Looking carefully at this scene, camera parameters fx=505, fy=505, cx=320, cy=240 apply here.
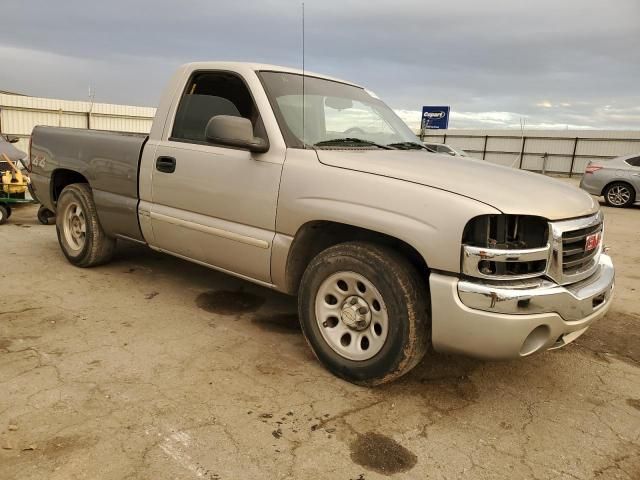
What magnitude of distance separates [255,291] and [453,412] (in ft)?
7.85

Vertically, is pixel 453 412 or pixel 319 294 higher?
pixel 319 294

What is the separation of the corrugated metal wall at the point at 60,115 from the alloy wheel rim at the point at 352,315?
1416 centimetres

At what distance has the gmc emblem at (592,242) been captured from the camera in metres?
2.87

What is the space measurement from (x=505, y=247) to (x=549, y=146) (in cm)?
2949

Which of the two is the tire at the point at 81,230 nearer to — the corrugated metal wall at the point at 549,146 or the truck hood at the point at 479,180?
the truck hood at the point at 479,180

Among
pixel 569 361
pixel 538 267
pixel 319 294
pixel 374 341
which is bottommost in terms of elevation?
pixel 569 361

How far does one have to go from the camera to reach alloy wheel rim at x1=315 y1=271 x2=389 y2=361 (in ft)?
9.50

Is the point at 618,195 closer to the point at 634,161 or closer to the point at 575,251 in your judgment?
the point at 634,161

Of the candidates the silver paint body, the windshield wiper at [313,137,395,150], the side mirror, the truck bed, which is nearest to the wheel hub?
the windshield wiper at [313,137,395,150]

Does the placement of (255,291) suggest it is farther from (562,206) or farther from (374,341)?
(562,206)

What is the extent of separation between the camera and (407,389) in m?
3.04

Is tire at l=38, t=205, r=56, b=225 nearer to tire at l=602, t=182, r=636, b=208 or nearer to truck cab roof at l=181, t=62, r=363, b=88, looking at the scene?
truck cab roof at l=181, t=62, r=363, b=88

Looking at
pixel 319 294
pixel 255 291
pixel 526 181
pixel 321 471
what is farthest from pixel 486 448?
pixel 255 291

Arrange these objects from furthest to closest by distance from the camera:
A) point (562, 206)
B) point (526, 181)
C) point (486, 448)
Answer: point (526, 181) → point (562, 206) → point (486, 448)
